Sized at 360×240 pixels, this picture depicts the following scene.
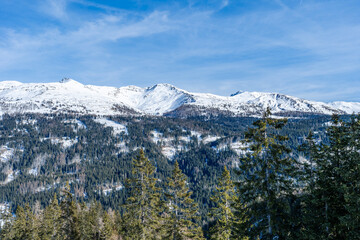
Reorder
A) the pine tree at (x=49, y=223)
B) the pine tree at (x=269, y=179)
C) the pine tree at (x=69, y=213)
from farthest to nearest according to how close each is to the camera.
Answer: the pine tree at (x=49, y=223), the pine tree at (x=69, y=213), the pine tree at (x=269, y=179)

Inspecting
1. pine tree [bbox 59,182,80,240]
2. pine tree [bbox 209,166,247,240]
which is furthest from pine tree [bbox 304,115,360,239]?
pine tree [bbox 59,182,80,240]

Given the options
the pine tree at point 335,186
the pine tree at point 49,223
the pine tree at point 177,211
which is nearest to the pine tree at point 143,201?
the pine tree at point 177,211

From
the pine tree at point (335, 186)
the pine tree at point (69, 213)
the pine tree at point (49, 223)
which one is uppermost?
the pine tree at point (335, 186)

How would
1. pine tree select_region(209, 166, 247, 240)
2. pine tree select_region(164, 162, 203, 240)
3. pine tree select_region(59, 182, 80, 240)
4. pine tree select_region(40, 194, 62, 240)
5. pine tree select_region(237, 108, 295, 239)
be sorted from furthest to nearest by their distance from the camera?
pine tree select_region(40, 194, 62, 240) → pine tree select_region(59, 182, 80, 240) → pine tree select_region(164, 162, 203, 240) → pine tree select_region(209, 166, 247, 240) → pine tree select_region(237, 108, 295, 239)

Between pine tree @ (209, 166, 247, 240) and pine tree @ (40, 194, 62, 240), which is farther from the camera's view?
pine tree @ (40, 194, 62, 240)

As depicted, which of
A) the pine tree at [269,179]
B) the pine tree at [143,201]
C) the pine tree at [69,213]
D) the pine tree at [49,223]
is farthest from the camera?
the pine tree at [49,223]

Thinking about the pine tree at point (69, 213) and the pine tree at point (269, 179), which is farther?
the pine tree at point (69, 213)

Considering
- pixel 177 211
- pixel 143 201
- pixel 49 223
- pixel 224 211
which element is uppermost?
pixel 143 201

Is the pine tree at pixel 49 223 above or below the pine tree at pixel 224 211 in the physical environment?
below

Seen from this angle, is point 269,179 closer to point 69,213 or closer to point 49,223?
point 69,213

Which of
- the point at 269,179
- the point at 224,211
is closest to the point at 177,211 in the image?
the point at 224,211

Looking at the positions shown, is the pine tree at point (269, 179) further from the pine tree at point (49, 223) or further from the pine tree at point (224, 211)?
the pine tree at point (49, 223)

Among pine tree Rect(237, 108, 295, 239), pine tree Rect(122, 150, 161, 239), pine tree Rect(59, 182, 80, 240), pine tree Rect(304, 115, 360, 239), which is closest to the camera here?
pine tree Rect(304, 115, 360, 239)

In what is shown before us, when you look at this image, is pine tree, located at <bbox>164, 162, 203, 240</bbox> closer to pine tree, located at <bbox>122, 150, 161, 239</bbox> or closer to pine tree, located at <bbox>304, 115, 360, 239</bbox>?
pine tree, located at <bbox>122, 150, 161, 239</bbox>
